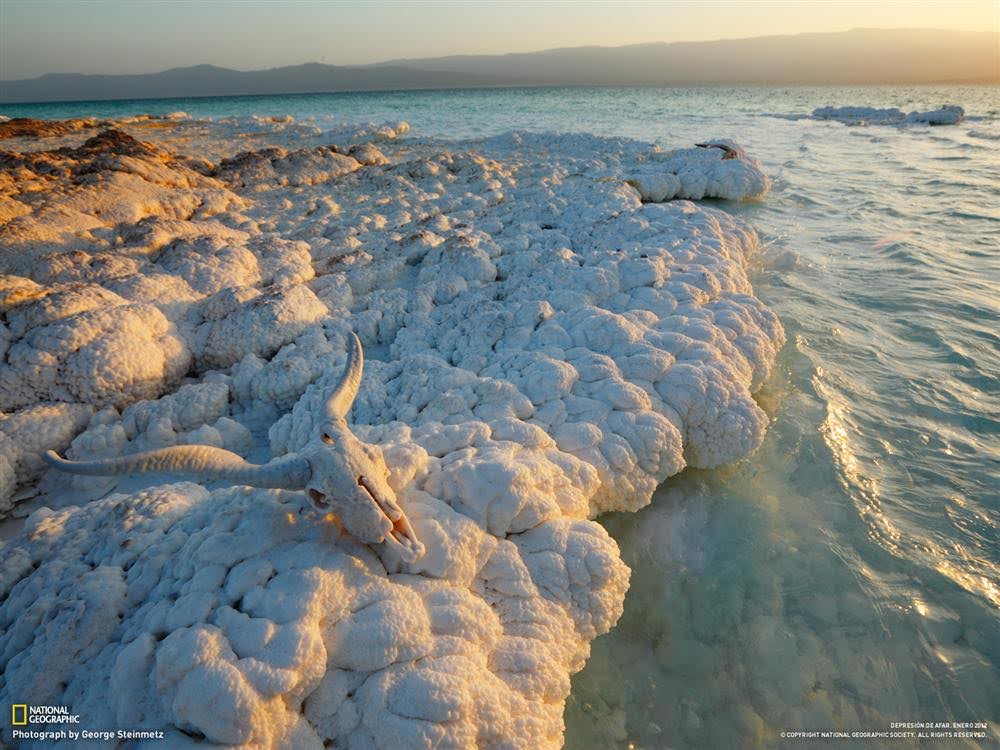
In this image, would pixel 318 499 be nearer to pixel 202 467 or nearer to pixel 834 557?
pixel 202 467

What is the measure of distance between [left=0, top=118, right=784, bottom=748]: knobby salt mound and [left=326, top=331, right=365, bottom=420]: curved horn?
39cm

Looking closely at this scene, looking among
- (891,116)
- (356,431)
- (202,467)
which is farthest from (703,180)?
(891,116)

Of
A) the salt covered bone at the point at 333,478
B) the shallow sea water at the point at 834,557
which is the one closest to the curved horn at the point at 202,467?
the salt covered bone at the point at 333,478

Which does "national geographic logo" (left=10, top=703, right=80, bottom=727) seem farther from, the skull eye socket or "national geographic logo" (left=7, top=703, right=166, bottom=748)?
the skull eye socket

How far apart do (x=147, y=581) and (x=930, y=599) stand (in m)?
3.98

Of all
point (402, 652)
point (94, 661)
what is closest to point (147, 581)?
point (94, 661)

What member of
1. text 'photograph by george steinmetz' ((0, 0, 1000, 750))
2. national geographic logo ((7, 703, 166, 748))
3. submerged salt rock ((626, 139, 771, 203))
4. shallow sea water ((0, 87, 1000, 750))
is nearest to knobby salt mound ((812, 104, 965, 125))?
submerged salt rock ((626, 139, 771, 203))

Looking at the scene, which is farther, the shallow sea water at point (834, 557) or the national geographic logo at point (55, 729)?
the shallow sea water at point (834, 557)

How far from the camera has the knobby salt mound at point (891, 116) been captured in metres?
22.2

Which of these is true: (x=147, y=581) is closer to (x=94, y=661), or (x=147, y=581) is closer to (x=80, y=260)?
(x=94, y=661)

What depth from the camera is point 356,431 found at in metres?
3.31

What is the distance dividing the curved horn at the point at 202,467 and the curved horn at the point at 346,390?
0.33m

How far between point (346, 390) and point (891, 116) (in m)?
32.1

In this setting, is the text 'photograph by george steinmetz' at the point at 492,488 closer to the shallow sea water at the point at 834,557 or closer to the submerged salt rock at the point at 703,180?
the shallow sea water at the point at 834,557
